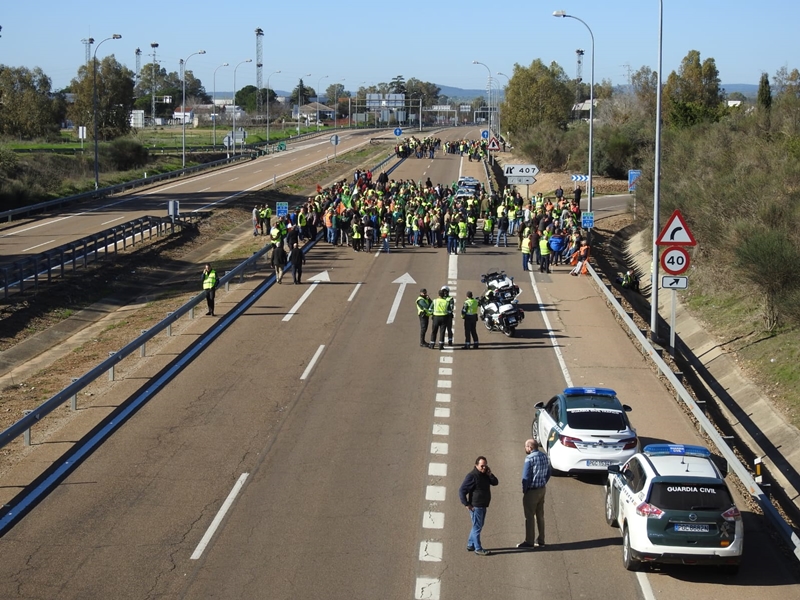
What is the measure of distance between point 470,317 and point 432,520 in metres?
9.97

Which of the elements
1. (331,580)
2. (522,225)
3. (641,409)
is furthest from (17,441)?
(522,225)

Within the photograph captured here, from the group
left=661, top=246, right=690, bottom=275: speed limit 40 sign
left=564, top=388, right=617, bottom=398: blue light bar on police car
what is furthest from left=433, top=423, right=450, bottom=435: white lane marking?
left=661, top=246, right=690, bottom=275: speed limit 40 sign

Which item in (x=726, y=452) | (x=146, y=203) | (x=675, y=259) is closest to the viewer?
(x=726, y=452)

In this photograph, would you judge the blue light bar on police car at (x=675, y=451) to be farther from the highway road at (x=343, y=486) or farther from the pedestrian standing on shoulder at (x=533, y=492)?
the pedestrian standing on shoulder at (x=533, y=492)

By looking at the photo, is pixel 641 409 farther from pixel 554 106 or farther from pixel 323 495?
pixel 554 106

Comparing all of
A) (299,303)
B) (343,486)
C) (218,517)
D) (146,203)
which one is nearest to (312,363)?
(299,303)

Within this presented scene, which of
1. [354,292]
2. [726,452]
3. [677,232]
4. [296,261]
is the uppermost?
[677,232]

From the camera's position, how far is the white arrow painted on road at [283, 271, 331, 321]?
87.7 ft

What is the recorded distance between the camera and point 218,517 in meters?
13.5

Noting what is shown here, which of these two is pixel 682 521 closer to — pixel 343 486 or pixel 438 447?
pixel 343 486

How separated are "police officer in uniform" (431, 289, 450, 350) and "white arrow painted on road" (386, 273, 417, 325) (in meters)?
2.86

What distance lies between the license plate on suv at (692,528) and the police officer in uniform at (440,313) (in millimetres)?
11659

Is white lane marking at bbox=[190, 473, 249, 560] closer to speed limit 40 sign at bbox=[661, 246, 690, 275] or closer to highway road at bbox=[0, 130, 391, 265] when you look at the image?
speed limit 40 sign at bbox=[661, 246, 690, 275]

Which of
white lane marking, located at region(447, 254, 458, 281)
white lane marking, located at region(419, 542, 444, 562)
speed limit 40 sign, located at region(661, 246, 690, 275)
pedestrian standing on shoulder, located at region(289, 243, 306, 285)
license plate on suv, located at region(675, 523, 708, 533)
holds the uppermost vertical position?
speed limit 40 sign, located at region(661, 246, 690, 275)
